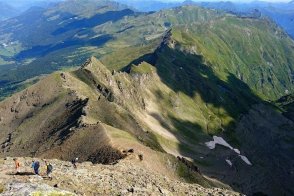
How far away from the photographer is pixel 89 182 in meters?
69.1

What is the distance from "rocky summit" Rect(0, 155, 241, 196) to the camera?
189ft

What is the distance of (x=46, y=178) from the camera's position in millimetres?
66750

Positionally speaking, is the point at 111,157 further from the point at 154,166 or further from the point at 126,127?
the point at 126,127

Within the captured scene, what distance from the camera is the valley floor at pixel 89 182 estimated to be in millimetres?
57509

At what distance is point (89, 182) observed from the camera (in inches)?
2721

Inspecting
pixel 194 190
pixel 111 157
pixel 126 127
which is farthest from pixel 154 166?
pixel 126 127

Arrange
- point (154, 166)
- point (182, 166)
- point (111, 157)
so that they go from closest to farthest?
point (111, 157) → point (154, 166) → point (182, 166)

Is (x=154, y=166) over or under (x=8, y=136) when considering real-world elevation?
over

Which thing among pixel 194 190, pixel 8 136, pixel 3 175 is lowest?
pixel 8 136

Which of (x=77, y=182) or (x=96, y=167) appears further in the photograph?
(x=96, y=167)

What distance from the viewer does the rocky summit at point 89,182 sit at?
57.5 m

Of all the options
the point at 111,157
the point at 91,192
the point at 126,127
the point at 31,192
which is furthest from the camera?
the point at 126,127

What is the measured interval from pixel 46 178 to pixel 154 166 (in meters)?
62.0

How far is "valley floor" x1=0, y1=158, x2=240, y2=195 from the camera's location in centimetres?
5751
